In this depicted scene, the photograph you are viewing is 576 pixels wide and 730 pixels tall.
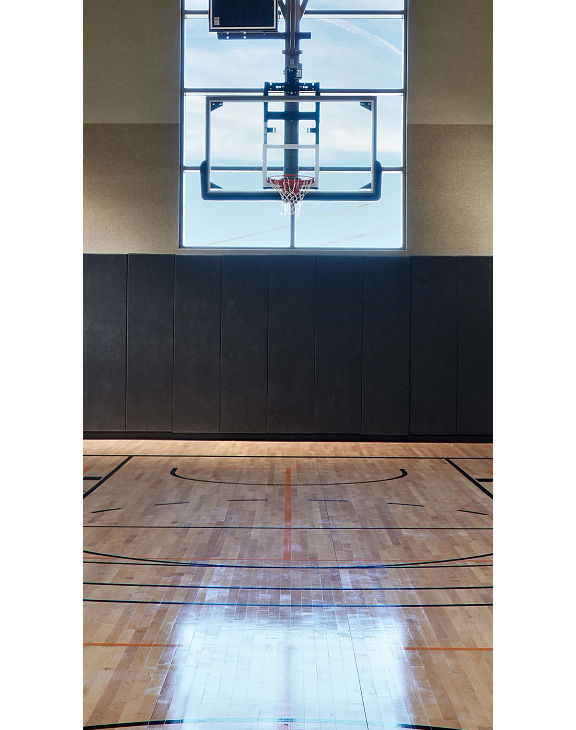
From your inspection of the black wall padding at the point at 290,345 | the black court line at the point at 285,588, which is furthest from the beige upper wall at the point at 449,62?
the black court line at the point at 285,588

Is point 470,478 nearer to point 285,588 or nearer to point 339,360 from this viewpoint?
point 339,360

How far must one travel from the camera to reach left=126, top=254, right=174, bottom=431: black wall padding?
28.9 feet

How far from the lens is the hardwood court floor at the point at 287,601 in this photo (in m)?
2.55

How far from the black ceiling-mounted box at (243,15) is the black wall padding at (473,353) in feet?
11.0

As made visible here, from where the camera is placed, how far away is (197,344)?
8781mm

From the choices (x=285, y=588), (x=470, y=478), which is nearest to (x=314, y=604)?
(x=285, y=588)

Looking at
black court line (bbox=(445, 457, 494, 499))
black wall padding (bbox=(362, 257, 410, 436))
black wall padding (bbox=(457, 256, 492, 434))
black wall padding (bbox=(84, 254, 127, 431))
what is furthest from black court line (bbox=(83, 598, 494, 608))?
black wall padding (bbox=(84, 254, 127, 431))

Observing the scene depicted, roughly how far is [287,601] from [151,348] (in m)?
5.63

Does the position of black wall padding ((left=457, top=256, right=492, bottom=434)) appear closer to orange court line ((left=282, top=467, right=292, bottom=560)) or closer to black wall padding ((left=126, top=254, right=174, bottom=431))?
orange court line ((left=282, top=467, right=292, bottom=560))

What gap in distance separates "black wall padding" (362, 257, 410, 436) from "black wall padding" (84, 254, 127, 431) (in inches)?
107
